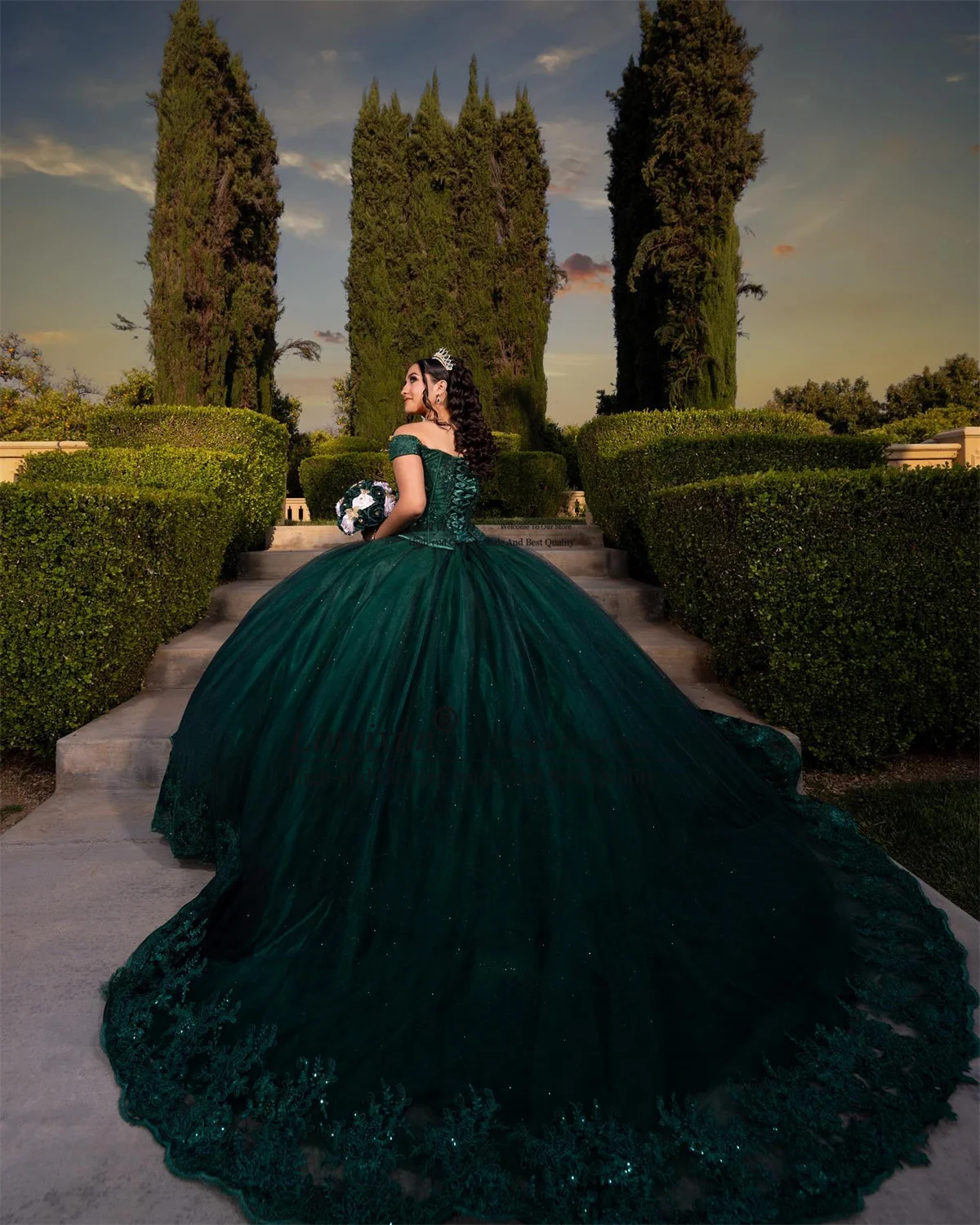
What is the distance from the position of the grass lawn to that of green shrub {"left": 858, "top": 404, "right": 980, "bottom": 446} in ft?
91.2

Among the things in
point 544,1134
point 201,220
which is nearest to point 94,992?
point 544,1134

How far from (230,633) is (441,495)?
7.63 feet

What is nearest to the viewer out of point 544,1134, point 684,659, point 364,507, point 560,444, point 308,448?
point 544,1134

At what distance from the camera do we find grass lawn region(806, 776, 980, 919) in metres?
3.01

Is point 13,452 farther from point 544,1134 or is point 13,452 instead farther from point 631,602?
point 544,1134

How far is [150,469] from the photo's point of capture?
568 cm

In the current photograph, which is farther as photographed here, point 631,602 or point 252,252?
point 252,252

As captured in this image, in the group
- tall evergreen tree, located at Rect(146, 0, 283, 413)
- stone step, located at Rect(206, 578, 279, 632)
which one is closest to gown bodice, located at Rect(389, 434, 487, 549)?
stone step, located at Rect(206, 578, 279, 632)

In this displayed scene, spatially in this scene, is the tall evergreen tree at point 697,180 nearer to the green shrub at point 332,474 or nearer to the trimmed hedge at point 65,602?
the green shrub at point 332,474

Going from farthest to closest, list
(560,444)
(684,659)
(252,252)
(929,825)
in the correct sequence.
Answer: (560,444), (252,252), (684,659), (929,825)

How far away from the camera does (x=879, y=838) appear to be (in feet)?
11.1

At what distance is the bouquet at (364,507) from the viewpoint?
3264 mm

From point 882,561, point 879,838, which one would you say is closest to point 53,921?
point 879,838

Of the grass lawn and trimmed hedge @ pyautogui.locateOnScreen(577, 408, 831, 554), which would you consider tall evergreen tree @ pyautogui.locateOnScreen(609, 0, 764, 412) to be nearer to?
trimmed hedge @ pyautogui.locateOnScreen(577, 408, 831, 554)
